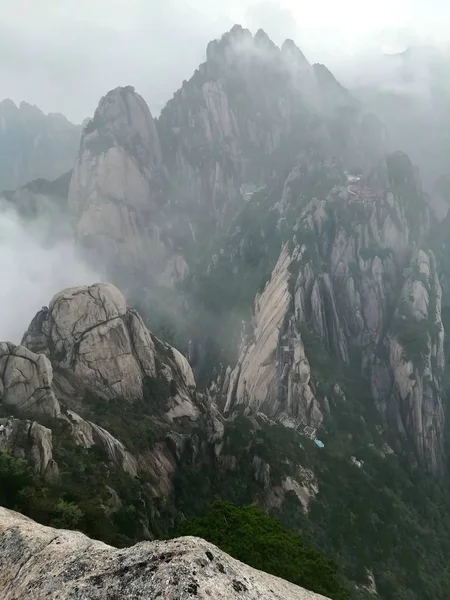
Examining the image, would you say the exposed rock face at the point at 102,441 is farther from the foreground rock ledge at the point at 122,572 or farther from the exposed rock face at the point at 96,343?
the foreground rock ledge at the point at 122,572

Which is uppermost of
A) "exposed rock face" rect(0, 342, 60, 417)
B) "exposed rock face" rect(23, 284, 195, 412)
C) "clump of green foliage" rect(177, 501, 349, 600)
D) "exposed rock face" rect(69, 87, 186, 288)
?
"exposed rock face" rect(69, 87, 186, 288)

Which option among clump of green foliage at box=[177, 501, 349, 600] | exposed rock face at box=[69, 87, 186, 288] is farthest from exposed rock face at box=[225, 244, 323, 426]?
clump of green foliage at box=[177, 501, 349, 600]

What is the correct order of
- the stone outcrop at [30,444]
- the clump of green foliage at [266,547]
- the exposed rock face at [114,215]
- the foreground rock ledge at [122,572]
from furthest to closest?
the exposed rock face at [114,215]
the stone outcrop at [30,444]
the clump of green foliage at [266,547]
the foreground rock ledge at [122,572]

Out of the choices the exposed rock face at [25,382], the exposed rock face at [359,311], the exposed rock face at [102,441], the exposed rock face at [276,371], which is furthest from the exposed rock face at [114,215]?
the exposed rock face at [102,441]

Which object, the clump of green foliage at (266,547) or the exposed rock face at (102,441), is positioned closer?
the clump of green foliage at (266,547)

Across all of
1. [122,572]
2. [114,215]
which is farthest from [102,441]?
[114,215]

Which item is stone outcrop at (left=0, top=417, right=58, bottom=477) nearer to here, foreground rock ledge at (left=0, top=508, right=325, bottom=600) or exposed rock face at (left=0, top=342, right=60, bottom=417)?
exposed rock face at (left=0, top=342, right=60, bottom=417)

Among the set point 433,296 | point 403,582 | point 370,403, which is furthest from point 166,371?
point 433,296
